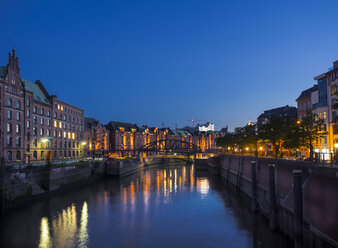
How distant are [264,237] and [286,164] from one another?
7033 mm

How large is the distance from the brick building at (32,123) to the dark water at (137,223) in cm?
2317

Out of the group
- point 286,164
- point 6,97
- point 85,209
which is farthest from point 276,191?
point 6,97

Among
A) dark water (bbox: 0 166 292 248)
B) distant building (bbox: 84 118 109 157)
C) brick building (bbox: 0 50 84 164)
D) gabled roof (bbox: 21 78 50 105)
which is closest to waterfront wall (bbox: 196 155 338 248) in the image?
dark water (bbox: 0 166 292 248)

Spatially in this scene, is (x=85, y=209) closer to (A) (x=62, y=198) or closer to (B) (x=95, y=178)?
(A) (x=62, y=198)

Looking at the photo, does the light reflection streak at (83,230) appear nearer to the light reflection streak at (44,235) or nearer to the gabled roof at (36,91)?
the light reflection streak at (44,235)

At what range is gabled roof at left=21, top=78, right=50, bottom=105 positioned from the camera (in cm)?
7900

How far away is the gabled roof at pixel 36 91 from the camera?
259ft

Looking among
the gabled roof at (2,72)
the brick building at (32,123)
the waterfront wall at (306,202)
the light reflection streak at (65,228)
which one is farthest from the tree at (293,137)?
the gabled roof at (2,72)

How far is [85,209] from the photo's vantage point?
40719 millimetres

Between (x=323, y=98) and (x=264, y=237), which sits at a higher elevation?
(x=323, y=98)

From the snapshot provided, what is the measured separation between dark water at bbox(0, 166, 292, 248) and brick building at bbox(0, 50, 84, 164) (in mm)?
23170

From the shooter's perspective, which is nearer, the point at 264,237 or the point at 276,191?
the point at 264,237

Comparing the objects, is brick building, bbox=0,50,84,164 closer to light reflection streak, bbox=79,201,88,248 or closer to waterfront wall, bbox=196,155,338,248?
light reflection streak, bbox=79,201,88,248

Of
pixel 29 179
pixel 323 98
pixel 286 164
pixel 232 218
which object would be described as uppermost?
pixel 323 98
